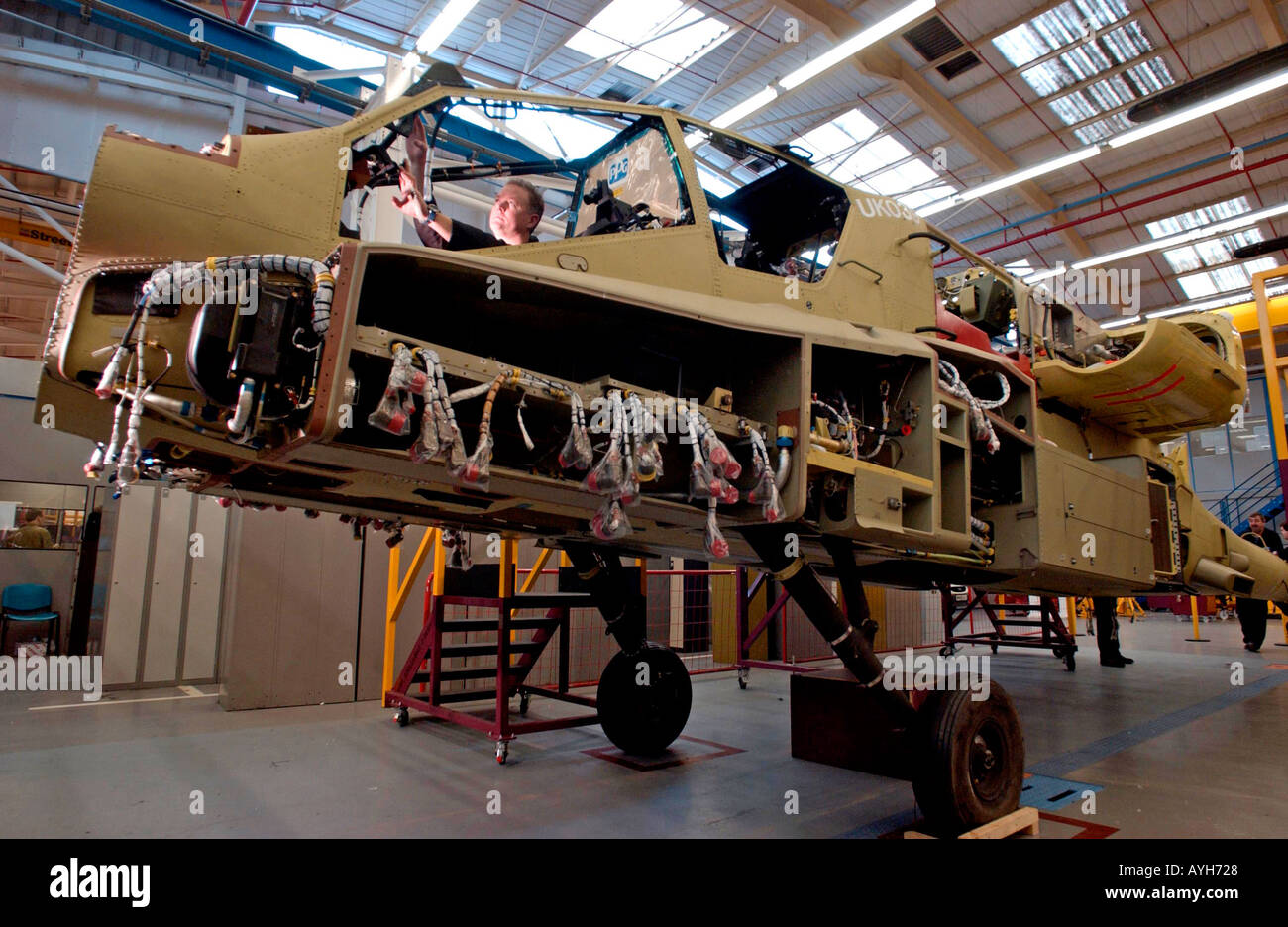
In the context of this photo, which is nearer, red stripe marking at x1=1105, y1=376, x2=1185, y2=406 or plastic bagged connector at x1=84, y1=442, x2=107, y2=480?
plastic bagged connector at x1=84, y1=442, x2=107, y2=480

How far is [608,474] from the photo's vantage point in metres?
2.49

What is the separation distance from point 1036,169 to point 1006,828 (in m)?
11.9

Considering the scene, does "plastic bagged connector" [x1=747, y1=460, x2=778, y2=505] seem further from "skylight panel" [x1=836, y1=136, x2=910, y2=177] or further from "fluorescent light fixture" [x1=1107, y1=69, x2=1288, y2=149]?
"skylight panel" [x1=836, y1=136, x2=910, y2=177]

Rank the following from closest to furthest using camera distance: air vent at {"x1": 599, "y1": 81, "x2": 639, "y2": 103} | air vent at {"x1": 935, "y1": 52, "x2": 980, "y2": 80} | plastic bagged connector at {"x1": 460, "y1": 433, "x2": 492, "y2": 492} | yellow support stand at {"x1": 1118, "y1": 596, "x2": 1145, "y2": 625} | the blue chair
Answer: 1. plastic bagged connector at {"x1": 460, "y1": 433, "x2": 492, "y2": 492}
2. the blue chair
3. air vent at {"x1": 935, "y1": 52, "x2": 980, "y2": 80}
4. air vent at {"x1": 599, "y1": 81, "x2": 639, "y2": 103}
5. yellow support stand at {"x1": 1118, "y1": 596, "x2": 1145, "y2": 625}

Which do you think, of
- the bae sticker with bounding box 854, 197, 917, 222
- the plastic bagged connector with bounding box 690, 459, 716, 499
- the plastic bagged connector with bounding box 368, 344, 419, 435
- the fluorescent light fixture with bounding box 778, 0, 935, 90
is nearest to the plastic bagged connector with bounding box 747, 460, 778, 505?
the plastic bagged connector with bounding box 690, 459, 716, 499

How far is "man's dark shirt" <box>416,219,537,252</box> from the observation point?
301 cm

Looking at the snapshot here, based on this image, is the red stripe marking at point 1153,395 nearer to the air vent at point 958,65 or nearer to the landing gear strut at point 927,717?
the landing gear strut at point 927,717

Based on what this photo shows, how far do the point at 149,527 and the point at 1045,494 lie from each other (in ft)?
31.3

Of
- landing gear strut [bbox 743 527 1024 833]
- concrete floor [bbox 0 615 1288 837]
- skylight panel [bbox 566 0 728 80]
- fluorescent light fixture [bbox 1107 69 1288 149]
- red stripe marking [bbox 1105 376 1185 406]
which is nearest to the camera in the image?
landing gear strut [bbox 743 527 1024 833]

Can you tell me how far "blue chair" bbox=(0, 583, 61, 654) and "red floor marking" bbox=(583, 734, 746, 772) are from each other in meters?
8.12

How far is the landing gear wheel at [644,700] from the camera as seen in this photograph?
5609mm

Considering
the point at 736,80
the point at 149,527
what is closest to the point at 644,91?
the point at 736,80

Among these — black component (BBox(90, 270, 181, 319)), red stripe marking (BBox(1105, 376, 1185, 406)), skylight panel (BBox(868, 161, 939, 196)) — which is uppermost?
skylight panel (BBox(868, 161, 939, 196))

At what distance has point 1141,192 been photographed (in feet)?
54.6
